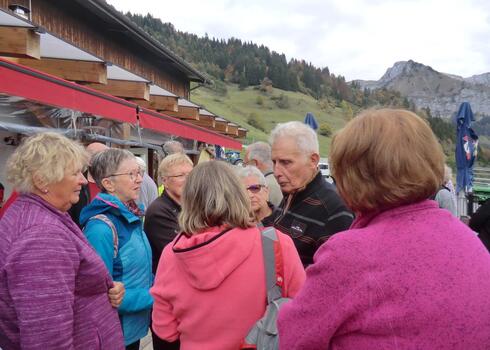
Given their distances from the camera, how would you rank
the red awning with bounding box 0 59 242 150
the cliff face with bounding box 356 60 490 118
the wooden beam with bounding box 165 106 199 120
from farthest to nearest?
1. the cliff face with bounding box 356 60 490 118
2. the wooden beam with bounding box 165 106 199 120
3. the red awning with bounding box 0 59 242 150

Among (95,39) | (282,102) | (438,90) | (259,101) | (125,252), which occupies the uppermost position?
(438,90)

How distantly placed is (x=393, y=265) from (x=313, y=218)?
1.19 m

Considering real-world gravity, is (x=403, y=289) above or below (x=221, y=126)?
above

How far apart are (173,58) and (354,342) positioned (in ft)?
44.7

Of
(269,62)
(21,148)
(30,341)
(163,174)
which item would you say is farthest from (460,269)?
(269,62)

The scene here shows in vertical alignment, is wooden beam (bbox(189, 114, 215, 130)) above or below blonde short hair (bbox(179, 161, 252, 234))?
below

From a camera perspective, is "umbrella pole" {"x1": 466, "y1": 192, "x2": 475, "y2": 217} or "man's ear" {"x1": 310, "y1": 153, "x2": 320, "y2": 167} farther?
"umbrella pole" {"x1": 466, "y1": 192, "x2": 475, "y2": 217}

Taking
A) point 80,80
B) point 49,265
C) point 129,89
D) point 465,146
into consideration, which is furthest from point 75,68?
point 465,146

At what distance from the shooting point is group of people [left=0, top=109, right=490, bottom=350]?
3.28ft

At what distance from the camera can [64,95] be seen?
3.70 meters

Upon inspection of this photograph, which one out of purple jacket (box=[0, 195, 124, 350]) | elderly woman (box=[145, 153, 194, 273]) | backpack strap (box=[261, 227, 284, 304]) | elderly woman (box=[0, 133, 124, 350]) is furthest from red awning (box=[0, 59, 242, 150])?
backpack strap (box=[261, 227, 284, 304])

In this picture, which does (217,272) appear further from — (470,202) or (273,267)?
(470,202)

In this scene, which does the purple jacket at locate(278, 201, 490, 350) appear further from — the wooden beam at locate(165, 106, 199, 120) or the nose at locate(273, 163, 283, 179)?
the wooden beam at locate(165, 106, 199, 120)

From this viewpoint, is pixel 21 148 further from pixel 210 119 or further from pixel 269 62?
pixel 269 62
